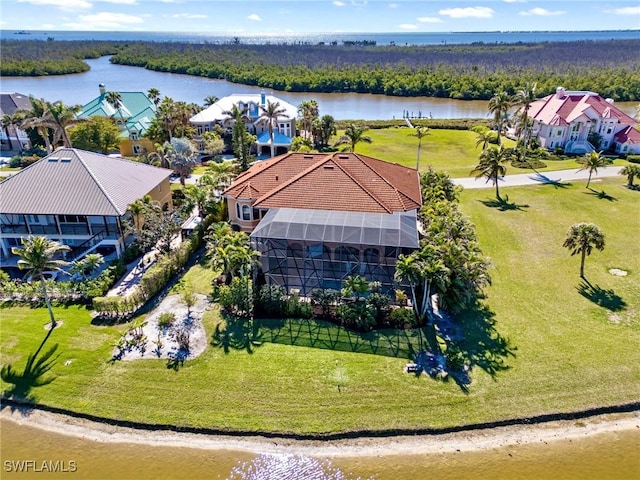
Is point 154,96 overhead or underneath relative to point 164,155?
overhead

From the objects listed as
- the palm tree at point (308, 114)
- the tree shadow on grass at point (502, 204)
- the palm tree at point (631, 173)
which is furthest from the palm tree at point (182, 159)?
the palm tree at point (631, 173)

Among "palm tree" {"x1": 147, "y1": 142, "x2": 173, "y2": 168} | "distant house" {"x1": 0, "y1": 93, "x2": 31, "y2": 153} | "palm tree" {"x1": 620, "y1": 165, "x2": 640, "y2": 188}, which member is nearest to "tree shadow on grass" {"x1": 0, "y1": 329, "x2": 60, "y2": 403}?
"palm tree" {"x1": 147, "y1": 142, "x2": 173, "y2": 168}

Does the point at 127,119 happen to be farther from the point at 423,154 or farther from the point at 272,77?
the point at 272,77

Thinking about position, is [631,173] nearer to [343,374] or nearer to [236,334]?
[343,374]

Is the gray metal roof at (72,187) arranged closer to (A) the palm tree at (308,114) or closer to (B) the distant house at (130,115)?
(B) the distant house at (130,115)

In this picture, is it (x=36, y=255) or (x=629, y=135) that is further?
(x=629, y=135)

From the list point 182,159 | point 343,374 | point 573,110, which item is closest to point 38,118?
point 182,159

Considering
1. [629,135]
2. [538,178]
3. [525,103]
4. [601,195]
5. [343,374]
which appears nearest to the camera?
[343,374]
